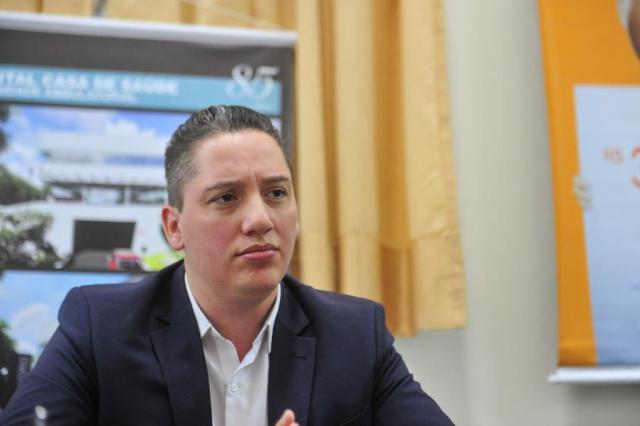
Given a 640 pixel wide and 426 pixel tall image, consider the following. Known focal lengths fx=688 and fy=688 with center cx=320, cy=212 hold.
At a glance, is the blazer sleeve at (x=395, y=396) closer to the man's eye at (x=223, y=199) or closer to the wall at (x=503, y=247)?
the man's eye at (x=223, y=199)

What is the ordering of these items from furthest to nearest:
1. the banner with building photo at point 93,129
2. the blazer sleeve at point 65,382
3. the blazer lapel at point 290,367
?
the banner with building photo at point 93,129
the blazer lapel at point 290,367
the blazer sleeve at point 65,382

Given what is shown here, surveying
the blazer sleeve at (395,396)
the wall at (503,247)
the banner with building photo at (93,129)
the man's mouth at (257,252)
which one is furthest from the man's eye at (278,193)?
the wall at (503,247)

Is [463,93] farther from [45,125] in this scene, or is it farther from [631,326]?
[45,125]

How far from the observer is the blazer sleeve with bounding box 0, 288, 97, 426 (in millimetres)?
1358

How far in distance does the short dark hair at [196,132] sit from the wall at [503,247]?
1.28m

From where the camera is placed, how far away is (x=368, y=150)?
244 cm

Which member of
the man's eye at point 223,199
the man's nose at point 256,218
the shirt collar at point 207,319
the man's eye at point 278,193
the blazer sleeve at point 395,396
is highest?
the man's eye at point 278,193

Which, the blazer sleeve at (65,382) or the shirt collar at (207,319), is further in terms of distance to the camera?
the shirt collar at (207,319)

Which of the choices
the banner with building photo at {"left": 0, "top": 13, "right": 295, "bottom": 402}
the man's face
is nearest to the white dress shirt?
the man's face

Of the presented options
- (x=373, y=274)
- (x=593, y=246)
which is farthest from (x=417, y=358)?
(x=593, y=246)

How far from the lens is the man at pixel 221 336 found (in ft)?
4.61

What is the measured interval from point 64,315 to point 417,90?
1494mm

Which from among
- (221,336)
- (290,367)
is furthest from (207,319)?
(290,367)

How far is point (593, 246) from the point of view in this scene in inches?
96.3
